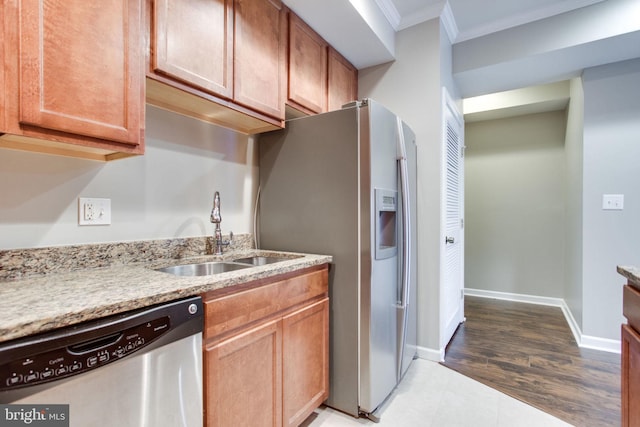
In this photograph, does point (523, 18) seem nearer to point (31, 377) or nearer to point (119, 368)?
point (119, 368)

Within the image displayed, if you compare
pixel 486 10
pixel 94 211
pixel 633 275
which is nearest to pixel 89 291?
pixel 94 211

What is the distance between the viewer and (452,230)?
281cm

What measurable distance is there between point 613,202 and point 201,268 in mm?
3171

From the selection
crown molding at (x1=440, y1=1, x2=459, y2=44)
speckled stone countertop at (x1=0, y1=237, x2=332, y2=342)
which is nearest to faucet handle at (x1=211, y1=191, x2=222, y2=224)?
speckled stone countertop at (x1=0, y1=237, x2=332, y2=342)

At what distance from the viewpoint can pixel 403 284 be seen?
1.92m

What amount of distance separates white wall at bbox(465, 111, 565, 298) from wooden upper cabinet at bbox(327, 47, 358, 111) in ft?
7.83

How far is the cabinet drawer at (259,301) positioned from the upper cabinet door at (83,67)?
2.30 feet

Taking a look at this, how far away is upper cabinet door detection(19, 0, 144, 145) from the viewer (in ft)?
2.99

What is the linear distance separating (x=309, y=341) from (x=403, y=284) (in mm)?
698

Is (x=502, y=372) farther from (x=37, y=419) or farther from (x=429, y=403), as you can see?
(x=37, y=419)

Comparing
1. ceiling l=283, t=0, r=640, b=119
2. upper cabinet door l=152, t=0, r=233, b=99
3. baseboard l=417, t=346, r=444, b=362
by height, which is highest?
ceiling l=283, t=0, r=640, b=119

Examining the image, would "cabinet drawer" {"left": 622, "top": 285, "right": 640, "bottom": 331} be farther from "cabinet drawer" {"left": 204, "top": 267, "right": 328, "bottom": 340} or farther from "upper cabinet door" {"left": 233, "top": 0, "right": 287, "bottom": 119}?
"upper cabinet door" {"left": 233, "top": 0, "right": 287, "bottom": 119}

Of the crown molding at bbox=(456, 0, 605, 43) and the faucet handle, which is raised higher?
the crown molding at bbox=(456, 0, 605, 43)

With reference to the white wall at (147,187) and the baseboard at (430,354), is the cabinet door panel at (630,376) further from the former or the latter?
the white wall at (147,187)
